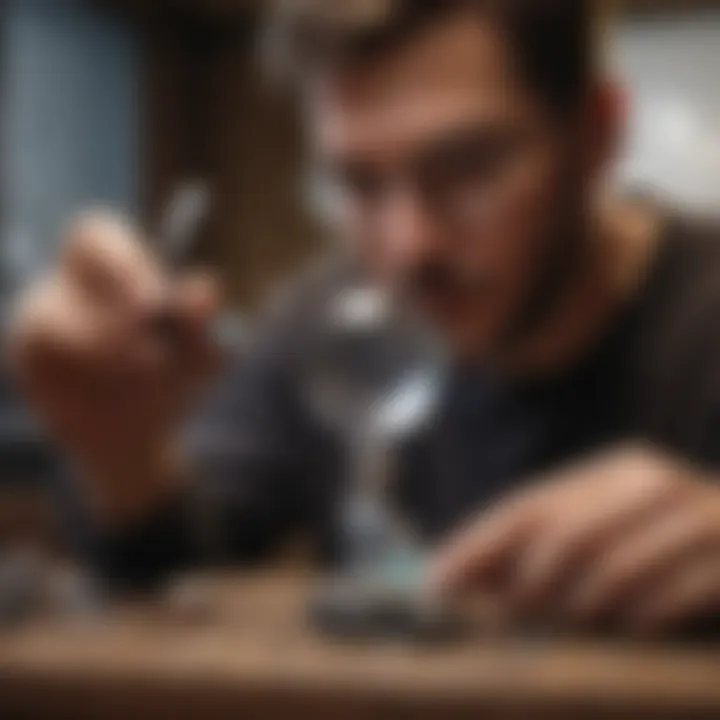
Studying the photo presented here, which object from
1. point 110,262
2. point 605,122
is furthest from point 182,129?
point 605,122

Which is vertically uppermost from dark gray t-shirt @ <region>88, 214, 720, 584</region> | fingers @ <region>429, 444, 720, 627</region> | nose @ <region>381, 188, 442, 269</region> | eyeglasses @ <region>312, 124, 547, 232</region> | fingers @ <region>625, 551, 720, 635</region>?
eyeglasses @ <region>312, 124, 547, 232</region>

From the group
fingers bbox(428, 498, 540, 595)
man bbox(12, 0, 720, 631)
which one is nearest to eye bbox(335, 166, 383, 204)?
man bbox(12, 0, 720, 631)

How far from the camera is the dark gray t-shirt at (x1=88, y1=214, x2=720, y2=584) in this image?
469 mm

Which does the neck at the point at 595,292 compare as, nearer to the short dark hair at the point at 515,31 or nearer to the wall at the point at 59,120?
the short dark hair at the point at 515,31

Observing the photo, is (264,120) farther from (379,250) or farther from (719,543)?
(719,543)

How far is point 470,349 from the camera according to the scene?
50 centimetres

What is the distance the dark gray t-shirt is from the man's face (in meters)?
0.03

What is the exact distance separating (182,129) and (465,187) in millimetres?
114

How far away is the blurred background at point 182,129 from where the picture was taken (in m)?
0.49

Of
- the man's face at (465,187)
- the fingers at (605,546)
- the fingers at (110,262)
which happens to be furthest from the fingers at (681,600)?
the fingers at (110,262)

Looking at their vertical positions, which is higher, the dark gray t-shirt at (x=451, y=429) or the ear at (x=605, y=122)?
the ear at (x=605, y=122)

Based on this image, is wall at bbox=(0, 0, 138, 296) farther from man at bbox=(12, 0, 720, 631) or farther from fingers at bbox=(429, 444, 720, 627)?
fingers at bbox=(429, 444, 720, 627)

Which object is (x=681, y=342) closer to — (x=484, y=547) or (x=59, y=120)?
(x=484, y=547)

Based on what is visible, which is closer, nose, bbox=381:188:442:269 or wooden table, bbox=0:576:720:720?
wooden table, bbox=0:576:720:720
